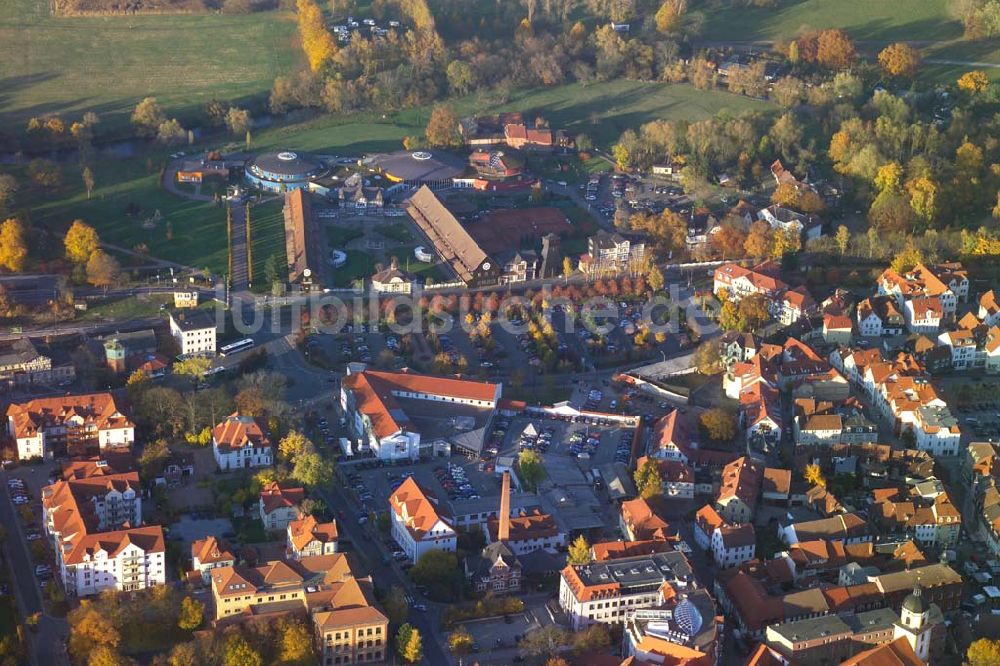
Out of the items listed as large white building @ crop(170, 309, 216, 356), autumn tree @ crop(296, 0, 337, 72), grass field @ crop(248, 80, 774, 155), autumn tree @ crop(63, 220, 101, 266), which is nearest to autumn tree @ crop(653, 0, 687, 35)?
grass field @ crop(248, 80, 774, 155)

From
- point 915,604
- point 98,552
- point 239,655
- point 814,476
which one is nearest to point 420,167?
point 814,476

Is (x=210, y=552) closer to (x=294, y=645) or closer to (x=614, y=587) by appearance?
(x=294, y=645)

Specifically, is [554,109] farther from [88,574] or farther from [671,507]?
[88,574]

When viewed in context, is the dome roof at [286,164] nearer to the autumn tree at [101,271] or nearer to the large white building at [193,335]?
the autumn tree at [101,271]

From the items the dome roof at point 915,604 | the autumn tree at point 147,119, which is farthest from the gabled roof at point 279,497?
the autumn tree at point 147,119

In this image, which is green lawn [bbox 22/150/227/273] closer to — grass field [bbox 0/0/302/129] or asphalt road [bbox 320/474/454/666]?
grass field [bbox 0/0/302/129]

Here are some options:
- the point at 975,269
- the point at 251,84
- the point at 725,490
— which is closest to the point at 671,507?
the point at 725,490
